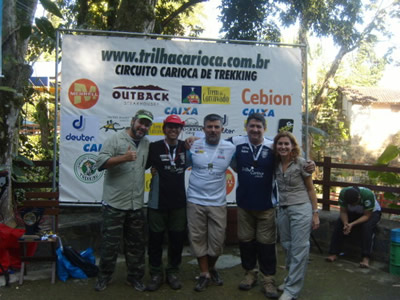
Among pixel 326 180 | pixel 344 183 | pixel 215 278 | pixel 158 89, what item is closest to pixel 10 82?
pixel 158 89

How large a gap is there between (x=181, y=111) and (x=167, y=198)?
5.91ft

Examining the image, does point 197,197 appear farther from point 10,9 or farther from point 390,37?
point 390,37

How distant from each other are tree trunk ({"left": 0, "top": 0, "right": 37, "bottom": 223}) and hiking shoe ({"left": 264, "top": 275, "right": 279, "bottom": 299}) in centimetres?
317

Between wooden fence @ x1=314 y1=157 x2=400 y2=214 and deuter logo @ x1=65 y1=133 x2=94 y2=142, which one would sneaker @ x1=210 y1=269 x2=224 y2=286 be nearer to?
deuter logo @ x1=65 y1=133 x2=94 y2=142

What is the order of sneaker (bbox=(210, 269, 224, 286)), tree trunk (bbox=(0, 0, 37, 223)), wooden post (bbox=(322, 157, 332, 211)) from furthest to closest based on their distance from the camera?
wooden post (bbox=(322, 157, 332, 211)), tree trunk (bbox=(0, 0, 37, 223)), sneaker (bbox=(210, 269, 224, 286))

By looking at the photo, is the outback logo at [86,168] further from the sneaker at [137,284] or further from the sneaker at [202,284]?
the sneaker at [202,284]

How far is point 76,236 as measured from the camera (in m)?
5.39

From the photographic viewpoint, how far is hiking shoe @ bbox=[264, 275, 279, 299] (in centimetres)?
420

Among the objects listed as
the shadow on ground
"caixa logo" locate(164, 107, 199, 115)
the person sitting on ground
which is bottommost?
the shadow on ground

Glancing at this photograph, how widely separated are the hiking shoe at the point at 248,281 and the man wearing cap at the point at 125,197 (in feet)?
3.38

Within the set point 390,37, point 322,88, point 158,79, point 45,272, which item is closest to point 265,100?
point 158,79

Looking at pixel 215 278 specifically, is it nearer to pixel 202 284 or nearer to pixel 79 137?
pixel 202 284

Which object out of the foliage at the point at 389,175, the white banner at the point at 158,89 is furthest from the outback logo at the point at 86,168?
the foliage at the point at 389,175

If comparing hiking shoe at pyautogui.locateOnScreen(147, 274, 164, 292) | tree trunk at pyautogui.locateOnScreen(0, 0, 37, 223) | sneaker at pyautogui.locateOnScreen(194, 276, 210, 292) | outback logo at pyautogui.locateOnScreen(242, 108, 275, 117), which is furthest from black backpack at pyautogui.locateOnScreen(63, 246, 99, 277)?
outback logo at pyautogui.locateOnScreen(242, 108, 275, 117)
